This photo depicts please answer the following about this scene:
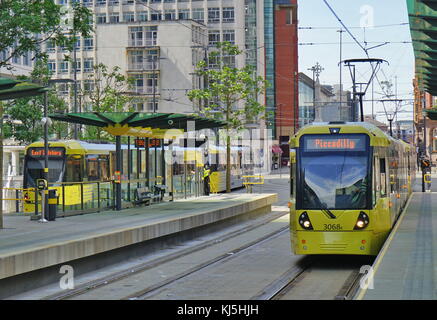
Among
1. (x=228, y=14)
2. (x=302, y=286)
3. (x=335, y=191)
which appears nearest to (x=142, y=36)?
(x=228, y=14)

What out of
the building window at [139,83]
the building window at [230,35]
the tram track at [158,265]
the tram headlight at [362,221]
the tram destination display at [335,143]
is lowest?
the tram track at [158,265]

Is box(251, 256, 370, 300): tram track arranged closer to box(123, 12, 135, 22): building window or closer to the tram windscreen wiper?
the tram windscreen wiper

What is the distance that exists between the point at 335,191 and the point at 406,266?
2.71 meters

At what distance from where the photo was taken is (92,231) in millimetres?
20375

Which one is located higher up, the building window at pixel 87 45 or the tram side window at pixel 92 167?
the building window at pixel 87 45

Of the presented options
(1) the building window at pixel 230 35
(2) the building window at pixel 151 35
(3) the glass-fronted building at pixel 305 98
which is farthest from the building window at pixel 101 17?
(3) the glass-fronted building at pixel 305 98

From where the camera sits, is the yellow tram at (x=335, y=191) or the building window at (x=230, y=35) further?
the building window at (x=230, y=35)

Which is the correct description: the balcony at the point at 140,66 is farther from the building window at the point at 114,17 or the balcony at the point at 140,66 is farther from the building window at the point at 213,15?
the building window at the point at 213,15

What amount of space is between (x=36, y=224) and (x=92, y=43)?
276 ft

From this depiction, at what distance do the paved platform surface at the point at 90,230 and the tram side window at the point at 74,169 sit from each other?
212 inches

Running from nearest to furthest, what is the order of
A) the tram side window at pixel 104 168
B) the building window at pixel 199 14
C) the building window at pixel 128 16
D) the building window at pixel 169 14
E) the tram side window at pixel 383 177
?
the tram side window at pixel 383 177 → the tram side window at pixel 104 168 → the building window at pixel 199 14 → the building window at pixel 169 14 → the building window at pixel 128 16

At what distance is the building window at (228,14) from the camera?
105m
